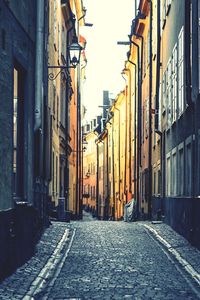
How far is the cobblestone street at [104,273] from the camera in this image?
947 cm

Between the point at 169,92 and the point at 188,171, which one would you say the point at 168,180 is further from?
the point at 188,171

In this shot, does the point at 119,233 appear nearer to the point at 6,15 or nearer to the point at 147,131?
the point at 6,15

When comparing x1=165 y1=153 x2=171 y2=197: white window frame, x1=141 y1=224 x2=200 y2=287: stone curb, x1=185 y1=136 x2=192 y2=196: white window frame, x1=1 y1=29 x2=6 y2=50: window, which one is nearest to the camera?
x1=1 y1=29 x2=6 y2=50: window

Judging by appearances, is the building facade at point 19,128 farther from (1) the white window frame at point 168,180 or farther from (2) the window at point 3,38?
(1) the white window frame at point 168,180

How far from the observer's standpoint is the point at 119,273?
37.7 ft

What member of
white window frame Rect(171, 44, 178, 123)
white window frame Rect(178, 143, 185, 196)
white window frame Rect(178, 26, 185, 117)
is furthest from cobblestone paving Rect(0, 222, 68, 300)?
white window frame Rect(171, 44, 178, 123)

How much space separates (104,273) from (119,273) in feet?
0.70

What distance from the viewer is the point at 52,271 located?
11625mm

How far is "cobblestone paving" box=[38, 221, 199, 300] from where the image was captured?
31.1ft

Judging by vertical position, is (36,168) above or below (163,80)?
below

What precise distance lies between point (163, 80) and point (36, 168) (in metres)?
11.4

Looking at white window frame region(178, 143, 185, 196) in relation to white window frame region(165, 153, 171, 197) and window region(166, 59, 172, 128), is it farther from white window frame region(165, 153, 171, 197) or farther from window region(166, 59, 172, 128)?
window region(166, 59, 172, 128)

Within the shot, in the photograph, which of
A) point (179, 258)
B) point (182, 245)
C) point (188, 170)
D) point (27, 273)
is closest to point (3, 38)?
point (27, 273)

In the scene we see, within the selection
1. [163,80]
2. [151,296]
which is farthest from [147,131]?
[151,296]
